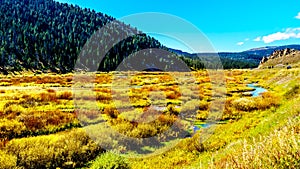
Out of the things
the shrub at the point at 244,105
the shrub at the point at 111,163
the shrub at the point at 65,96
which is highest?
the shrub at the point at 65,96

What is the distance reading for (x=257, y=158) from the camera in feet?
16.9

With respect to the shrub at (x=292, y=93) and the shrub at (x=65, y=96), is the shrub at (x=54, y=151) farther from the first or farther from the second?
the shrub at (x=292, y=93)

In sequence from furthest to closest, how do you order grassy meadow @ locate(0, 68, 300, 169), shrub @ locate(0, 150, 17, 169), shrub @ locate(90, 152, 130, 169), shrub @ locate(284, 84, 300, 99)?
shrub @ locate(284, 84, 300, 99) < shrub @ locate(90, 152, 130, 169) < shrub @ locate(0, 150, 17, 169) < grassy meadow @ locate(0, 68, 300, 169)

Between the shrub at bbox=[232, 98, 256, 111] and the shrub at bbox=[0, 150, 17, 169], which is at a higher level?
the shrub at bbox=[0, 150, 17, 169]

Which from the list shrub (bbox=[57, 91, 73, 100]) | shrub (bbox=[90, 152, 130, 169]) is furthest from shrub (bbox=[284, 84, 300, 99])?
shrub (bbox=[57, 91, 73, 100])

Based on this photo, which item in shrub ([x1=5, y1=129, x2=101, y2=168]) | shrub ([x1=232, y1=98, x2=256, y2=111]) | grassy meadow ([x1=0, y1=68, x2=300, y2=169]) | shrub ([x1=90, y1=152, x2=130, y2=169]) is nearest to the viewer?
grassy meadow ([x1=0, y1=68, x2=300, y2=169])

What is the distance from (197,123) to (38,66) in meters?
126

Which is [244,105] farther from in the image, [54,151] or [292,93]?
[54,151]

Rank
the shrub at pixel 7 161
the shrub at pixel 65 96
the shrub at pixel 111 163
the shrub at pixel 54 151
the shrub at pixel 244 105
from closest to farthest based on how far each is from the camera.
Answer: the shrub at pixel 7 161
the shrub at pixel 111 163
the shrub at pixel 54 151
the shrub at pixel 244 105
the shrub at pixel 65 96

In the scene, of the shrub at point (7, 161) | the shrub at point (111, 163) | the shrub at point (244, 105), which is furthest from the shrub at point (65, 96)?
the shrub at point (111, 163)

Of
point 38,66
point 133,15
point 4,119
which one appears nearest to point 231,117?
point 133,15

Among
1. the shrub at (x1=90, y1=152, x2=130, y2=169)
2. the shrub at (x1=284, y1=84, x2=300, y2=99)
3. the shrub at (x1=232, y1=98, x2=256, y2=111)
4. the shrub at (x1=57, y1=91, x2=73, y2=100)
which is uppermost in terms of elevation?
the shrub at (x1=284, y1=84, x2=300, y2=99)

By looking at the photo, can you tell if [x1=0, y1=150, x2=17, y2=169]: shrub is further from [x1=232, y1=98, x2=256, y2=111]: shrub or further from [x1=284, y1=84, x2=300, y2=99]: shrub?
[x1=284, y1=84, x2=300, y2=99]: shrub

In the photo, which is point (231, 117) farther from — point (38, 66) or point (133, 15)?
point (38, 66)
